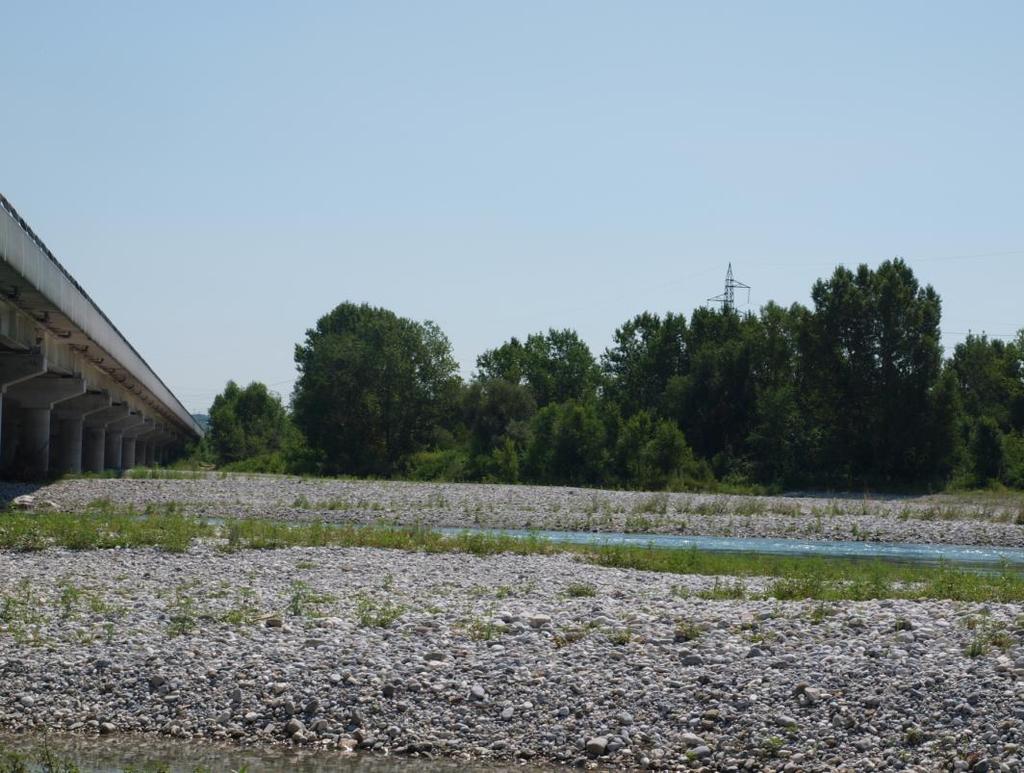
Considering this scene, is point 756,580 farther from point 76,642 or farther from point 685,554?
point 76,642

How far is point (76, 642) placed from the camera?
14.2 meters

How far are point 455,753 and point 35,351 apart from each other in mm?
29554

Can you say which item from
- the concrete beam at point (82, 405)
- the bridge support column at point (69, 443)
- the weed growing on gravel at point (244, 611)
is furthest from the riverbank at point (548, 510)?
the weed growing on gravel at point (244, 611)

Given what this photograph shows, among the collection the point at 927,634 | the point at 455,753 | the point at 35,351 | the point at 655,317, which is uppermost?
the point at 655,317

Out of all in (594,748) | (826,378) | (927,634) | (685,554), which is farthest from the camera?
(826,378)

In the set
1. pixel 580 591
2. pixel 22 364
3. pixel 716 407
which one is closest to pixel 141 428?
pixel 716 407

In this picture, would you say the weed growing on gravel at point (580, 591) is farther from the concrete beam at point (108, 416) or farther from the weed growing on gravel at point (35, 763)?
the concrete beam at point (108, 416)

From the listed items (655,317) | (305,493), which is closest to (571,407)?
(655,317)

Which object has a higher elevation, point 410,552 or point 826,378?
point 826,378

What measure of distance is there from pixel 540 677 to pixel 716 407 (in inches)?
2728

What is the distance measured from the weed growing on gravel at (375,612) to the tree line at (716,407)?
164 feet

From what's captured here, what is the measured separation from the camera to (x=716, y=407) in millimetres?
81062

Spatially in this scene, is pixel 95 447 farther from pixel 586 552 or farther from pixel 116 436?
pixel 586 552

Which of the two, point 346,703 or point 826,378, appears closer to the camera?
point 346,703
